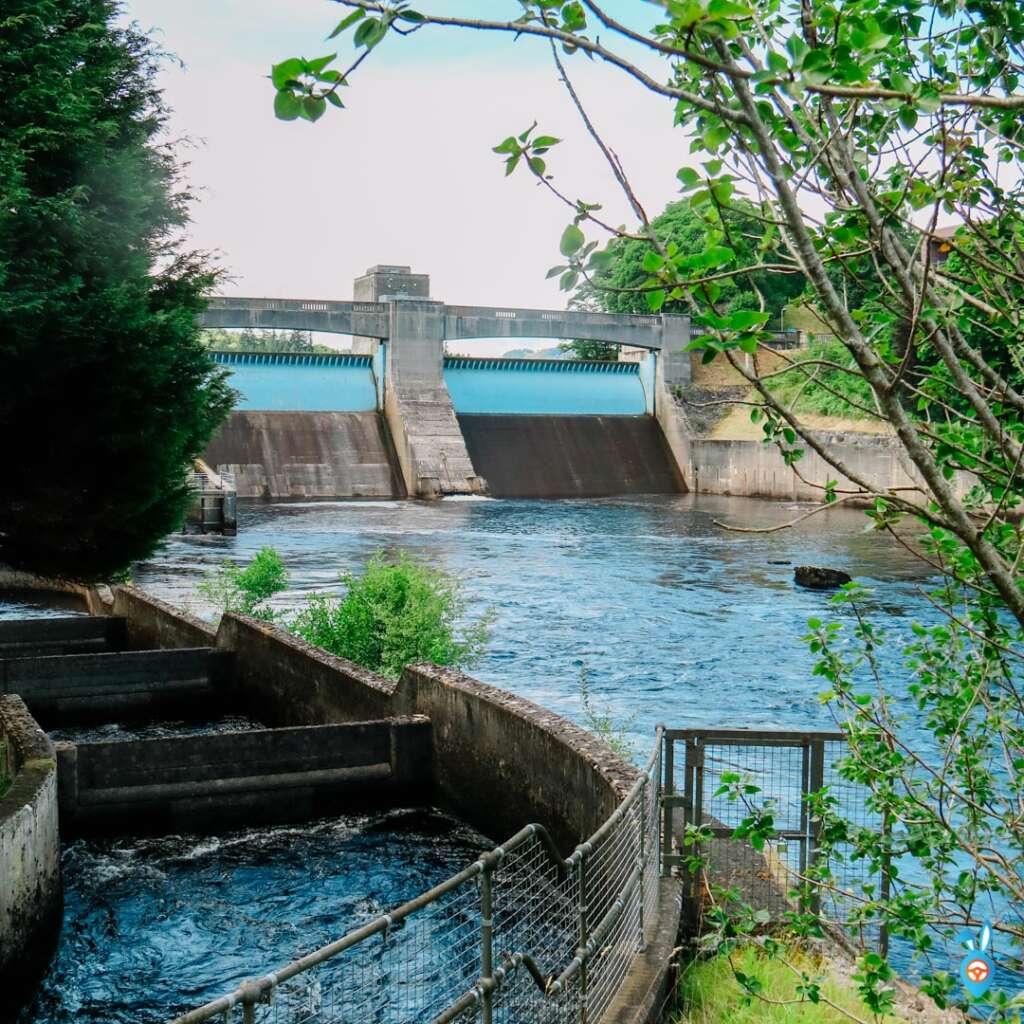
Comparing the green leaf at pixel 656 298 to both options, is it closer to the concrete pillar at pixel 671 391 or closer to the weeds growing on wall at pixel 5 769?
the weeds growing on wall at pixel 5 769

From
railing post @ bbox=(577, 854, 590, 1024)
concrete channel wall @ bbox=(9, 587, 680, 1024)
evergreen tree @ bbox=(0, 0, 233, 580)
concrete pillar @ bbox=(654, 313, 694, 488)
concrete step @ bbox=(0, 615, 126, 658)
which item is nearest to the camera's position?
railing post @ bbox=(577, 854, 590, 1024)

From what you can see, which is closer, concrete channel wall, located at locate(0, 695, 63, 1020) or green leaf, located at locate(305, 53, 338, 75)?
green leaf, located at locate(305, 53, 338, 75)

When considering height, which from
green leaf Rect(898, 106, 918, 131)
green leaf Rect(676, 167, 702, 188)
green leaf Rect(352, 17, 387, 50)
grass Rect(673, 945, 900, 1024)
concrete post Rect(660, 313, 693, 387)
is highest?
concrete post Rect(660, 313, 693, 387)

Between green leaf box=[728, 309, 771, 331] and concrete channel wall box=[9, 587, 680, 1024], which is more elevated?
green leaf box=[728, 309, 771, 331]

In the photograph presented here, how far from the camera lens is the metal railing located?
174 inches

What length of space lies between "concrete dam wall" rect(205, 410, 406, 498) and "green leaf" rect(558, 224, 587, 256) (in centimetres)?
4181

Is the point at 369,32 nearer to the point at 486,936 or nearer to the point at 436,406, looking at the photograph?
the point at 486,936

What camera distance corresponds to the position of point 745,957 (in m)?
6.88

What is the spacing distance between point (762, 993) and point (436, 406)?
140ft

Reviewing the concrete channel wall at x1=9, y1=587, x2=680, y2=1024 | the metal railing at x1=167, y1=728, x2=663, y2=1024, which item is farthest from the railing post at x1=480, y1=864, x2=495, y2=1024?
the concrete channel wall at x1=9, y1=587, x2=680, y2=1024

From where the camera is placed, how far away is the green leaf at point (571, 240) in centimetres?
253

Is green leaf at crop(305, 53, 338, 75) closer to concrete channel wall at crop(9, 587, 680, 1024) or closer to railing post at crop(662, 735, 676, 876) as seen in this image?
railing post at crop(662, 735, 676, 876)

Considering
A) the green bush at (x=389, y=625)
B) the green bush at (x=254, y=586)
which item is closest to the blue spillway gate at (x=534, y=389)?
the green bush at (x=254, y=586)

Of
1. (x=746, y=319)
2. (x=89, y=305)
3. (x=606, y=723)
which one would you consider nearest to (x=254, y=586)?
(x=606, y=723)
